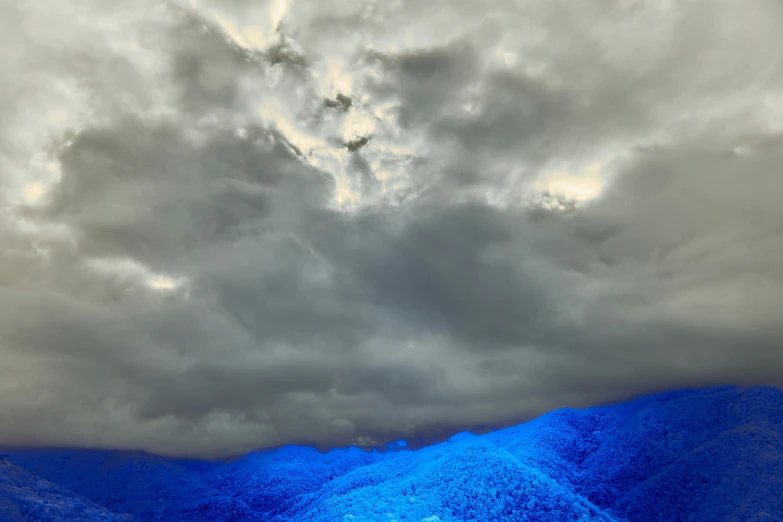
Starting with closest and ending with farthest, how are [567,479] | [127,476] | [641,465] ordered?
[641,465], [567,479], [127,476]

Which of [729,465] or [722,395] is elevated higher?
[722,395]

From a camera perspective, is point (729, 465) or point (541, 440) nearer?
point (729, 465)

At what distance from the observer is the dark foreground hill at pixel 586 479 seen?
9375 cm

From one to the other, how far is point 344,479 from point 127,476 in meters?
96.1

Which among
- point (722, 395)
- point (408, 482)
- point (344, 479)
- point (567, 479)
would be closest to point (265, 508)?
point (344, 479)

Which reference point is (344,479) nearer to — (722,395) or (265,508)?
(265,508)

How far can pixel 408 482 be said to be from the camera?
12319cm

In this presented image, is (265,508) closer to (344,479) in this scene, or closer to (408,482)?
(344,479)

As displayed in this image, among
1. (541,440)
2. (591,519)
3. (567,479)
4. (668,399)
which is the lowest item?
(591,519)

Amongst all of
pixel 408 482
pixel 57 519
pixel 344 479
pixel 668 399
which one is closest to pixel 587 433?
pixel 668 399

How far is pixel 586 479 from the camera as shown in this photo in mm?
124125

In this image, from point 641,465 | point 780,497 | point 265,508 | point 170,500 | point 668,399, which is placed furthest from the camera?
point 265,508

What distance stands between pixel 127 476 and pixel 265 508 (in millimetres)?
66506

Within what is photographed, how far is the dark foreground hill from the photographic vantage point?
308 ft
